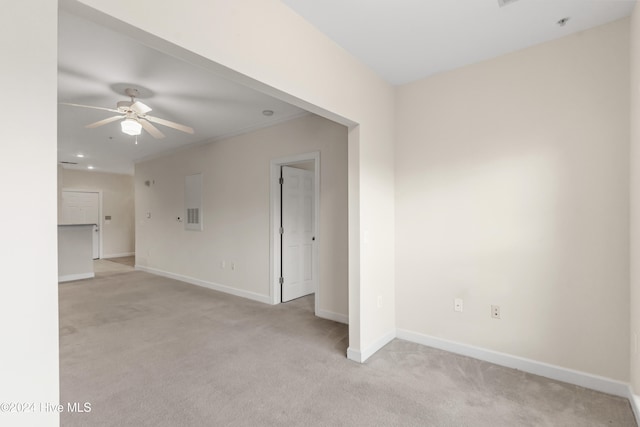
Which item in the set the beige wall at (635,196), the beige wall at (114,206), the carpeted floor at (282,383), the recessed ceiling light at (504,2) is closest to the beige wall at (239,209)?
the carpeted floor at (282,383)

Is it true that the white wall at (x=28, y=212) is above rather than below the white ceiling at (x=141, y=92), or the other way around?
below

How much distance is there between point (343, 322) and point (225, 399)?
177cm

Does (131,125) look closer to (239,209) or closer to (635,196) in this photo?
(239,209)

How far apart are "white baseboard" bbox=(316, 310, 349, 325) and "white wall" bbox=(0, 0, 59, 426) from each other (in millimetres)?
2894

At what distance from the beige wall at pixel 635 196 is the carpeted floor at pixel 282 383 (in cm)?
39

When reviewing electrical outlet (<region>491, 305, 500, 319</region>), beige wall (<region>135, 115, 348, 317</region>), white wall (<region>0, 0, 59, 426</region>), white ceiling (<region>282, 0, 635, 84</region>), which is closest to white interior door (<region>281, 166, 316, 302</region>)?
beige wall (<region>135, 115, 348, 317</region>)

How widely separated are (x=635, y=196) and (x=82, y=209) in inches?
435

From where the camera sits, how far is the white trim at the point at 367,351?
2.62 meters

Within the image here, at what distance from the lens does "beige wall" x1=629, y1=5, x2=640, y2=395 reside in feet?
6.16

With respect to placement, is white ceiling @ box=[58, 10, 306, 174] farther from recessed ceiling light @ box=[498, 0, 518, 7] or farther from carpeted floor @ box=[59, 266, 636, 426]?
carpeted floor @ box=[59, 266, 636, 426]

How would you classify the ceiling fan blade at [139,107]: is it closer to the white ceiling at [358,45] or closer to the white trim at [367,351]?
the white ceiling at [358,45]

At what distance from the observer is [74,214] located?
8.38 metres

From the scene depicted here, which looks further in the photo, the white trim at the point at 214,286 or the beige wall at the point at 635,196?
the white trim at the point at 214,286

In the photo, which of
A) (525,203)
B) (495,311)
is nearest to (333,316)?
(495,311)
